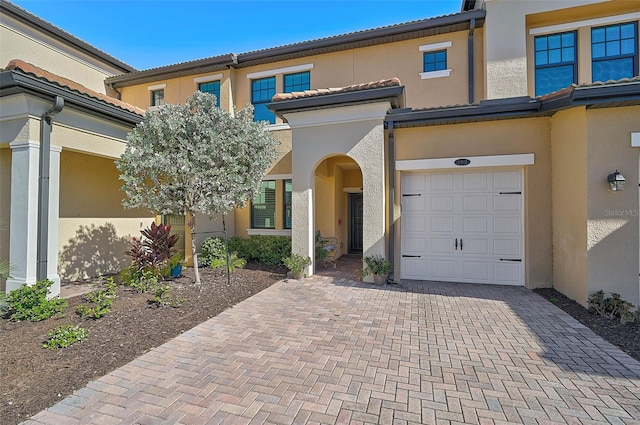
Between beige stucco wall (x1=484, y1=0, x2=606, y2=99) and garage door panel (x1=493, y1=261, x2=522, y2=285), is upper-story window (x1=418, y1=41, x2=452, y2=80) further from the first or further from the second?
garage door panel (x1=493, y1=261, x2=522, y2=285)

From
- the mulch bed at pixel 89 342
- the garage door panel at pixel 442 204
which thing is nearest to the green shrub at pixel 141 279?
the mulch bed at pixel 89 342

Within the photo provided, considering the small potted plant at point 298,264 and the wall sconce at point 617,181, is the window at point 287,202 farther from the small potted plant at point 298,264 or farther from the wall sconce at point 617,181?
the wall sconce at point 617,181

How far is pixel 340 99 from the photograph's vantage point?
25.0 feet

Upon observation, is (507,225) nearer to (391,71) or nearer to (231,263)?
(391,71)

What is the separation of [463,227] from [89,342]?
8143mm

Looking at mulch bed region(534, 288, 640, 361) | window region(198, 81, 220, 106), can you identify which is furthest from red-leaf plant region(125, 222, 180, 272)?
mulch bed region(534, 288, 640, 361)

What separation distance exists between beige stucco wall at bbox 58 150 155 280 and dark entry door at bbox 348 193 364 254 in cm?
827

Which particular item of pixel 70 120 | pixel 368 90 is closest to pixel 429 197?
pixel 368 90

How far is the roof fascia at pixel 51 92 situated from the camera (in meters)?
5.86

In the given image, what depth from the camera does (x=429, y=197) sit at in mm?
8172

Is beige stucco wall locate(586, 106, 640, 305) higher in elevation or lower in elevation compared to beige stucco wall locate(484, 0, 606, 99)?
lower

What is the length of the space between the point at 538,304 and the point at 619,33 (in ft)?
28.2

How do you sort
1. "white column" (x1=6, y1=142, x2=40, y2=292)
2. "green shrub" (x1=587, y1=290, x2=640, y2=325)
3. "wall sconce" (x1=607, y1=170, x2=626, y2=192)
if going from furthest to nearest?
1. "white column" (x1=6, y1=142, x2=40, y2=292)
2. "wall sconce" (x1=607, y1=170, x2=626, y2=192)
3. "green shrub" (x1=587, y1=290, x2=640, y2=325)

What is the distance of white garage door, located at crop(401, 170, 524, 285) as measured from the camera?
7.62 metres
